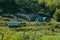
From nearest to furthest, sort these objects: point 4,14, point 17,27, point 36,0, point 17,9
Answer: point 17,27, point 4,14, point 17,9, point 36,0

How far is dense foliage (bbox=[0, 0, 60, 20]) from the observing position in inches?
2088

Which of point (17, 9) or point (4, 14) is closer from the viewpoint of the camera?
point (4, 14)

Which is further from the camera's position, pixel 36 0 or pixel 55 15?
pixel 36 0

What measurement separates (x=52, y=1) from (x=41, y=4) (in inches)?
113

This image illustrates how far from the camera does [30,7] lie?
55.0m

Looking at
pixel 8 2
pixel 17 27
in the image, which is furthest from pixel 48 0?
pixel 17 27

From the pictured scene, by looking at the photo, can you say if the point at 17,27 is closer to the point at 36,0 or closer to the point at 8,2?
the point at 8,2

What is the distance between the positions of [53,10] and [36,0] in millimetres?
5767

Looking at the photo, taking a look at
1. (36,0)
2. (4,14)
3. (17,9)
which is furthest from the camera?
(36,0)

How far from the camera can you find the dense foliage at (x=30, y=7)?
53.0m

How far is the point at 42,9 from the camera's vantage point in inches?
2185

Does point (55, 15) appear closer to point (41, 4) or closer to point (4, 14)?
point (41, 4)

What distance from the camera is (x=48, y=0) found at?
185 ft

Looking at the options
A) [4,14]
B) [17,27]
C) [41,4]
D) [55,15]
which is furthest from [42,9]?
[17,27]
